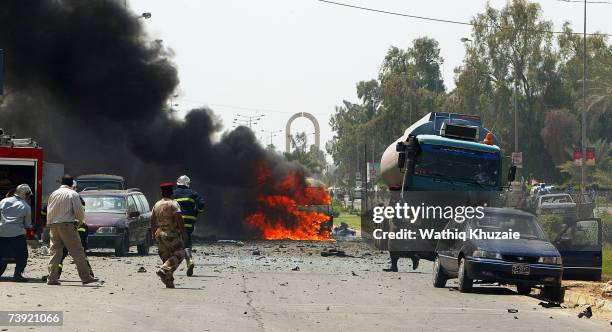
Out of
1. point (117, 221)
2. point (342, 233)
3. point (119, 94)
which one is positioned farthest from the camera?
point (119, 94)

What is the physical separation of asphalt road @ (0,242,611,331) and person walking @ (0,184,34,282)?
48 cm

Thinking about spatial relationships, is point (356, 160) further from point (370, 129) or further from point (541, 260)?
point (541, 260)

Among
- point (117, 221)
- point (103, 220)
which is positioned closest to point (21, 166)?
point (103, 220)

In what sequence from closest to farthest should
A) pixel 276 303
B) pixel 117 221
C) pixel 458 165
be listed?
1. pixel 276 303
2. pixel 458 165
3. pixel 117 221

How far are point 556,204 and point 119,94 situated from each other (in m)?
19.2

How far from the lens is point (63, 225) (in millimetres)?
17219

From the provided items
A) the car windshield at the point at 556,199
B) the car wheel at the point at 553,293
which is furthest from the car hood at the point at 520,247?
the car windshield at the point at 556,199

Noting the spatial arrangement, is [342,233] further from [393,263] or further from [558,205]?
[393,263]

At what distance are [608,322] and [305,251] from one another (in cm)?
1839

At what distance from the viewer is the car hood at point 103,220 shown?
27.1m

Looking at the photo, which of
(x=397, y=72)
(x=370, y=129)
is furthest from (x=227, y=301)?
(x=397, y=72)

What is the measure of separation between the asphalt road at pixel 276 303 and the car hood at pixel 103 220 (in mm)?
3158

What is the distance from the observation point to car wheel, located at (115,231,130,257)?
2706cm

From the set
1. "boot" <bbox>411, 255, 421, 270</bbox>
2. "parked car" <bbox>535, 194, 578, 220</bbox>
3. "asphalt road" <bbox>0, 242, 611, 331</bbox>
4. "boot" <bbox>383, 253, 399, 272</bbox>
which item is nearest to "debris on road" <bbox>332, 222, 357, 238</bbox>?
"parked car" <bbox>535, 194, 578, 220</bbox>
